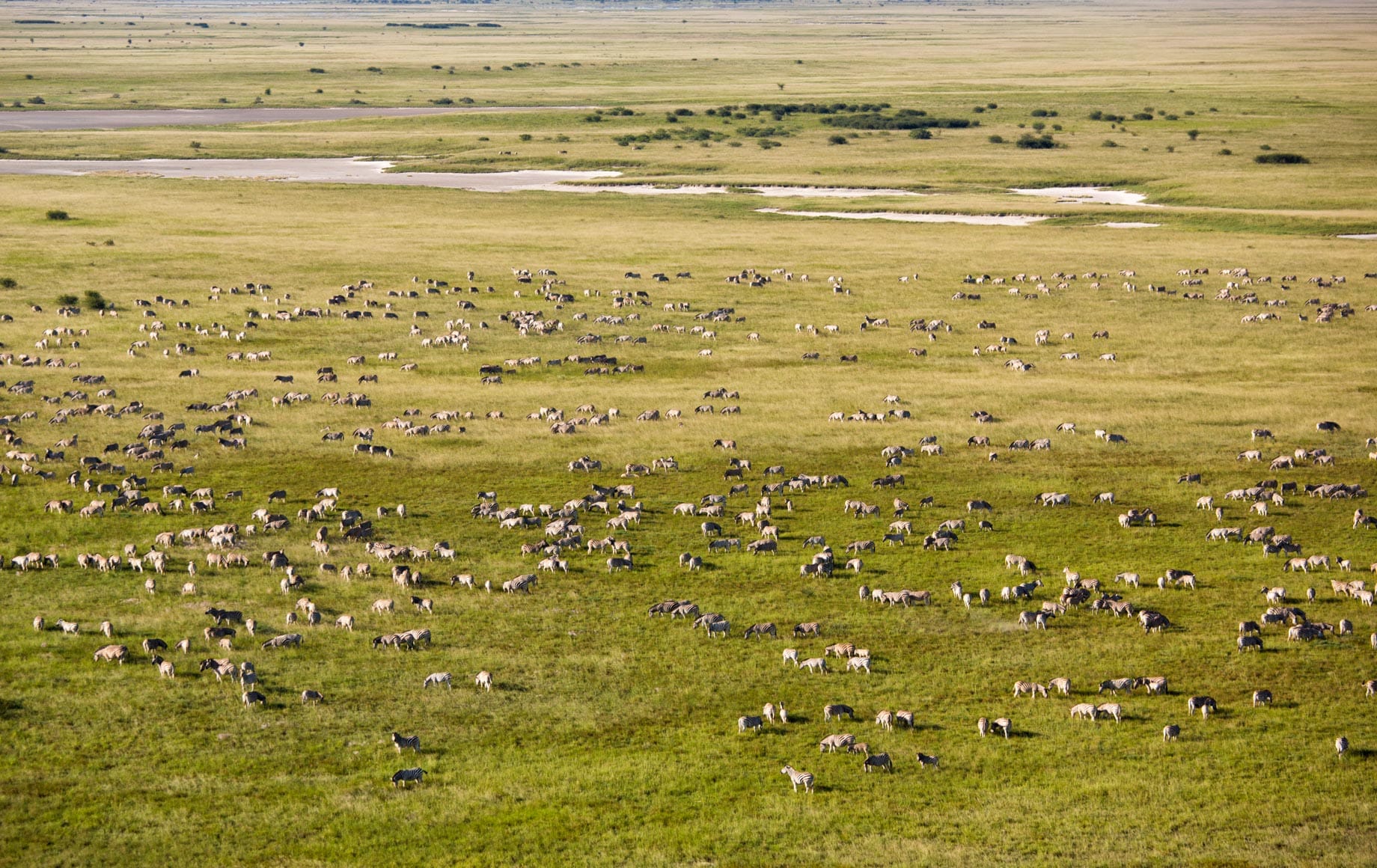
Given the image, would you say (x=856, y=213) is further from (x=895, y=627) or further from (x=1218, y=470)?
(x=895, y=627)

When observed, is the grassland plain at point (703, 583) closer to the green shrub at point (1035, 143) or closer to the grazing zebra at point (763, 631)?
the grazing zebra at point (763, 631)

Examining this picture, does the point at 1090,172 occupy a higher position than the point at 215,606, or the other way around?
the point at 1090,172

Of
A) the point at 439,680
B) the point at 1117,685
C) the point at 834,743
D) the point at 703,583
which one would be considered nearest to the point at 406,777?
the point at 439,680

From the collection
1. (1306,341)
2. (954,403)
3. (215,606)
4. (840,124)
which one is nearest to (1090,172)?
(840,124)

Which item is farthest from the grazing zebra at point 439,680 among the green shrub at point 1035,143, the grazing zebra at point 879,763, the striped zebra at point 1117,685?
Answer: the green shrub at point 1035,143

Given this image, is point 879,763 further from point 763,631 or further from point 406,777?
point 406,777

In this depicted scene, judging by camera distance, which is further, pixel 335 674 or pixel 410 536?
pixel 410 536

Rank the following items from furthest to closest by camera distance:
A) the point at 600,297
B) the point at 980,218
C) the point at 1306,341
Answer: the point at 980,218 → the point at 600,297 → the point at 1306,341
